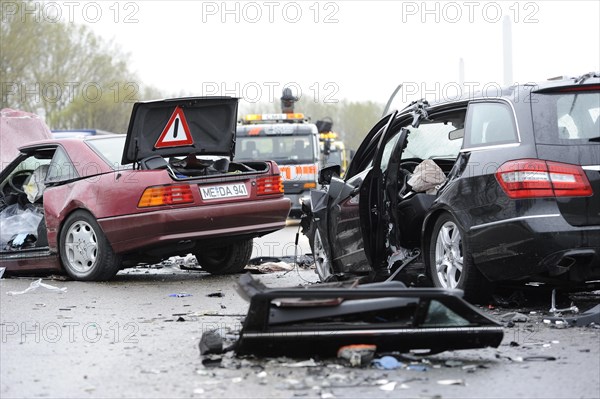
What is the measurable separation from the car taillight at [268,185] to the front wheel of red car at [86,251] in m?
1.58

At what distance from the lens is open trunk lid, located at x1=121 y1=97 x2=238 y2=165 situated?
35.7 ft

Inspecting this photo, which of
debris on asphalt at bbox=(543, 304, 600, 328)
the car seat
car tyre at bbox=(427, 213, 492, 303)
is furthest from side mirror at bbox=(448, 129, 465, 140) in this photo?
the car seat

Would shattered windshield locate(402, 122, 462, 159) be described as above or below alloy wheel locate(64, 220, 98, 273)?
above

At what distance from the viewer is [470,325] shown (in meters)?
5.74

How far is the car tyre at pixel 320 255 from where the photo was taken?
9.93m

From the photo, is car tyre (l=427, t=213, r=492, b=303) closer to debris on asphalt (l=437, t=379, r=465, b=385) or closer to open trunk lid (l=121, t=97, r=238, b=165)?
debris on asphalt (l=437, t=379, r=465, b=385)

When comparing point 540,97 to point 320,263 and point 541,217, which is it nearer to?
point 541,217

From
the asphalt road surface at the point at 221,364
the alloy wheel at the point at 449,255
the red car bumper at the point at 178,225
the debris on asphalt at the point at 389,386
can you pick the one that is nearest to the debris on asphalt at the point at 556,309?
the asphalt road surface at the point at 221,364

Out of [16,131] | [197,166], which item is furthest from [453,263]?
[16,131]

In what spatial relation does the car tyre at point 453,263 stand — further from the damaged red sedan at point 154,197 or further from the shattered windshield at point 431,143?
the damaged red sedan at point 154,197

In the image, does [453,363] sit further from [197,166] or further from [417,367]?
[197,166]

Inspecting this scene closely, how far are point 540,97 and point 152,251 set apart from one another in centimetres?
465

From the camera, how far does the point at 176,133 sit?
11.2 meters

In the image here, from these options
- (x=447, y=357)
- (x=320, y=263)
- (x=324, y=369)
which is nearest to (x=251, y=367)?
(x=324, y=369)
